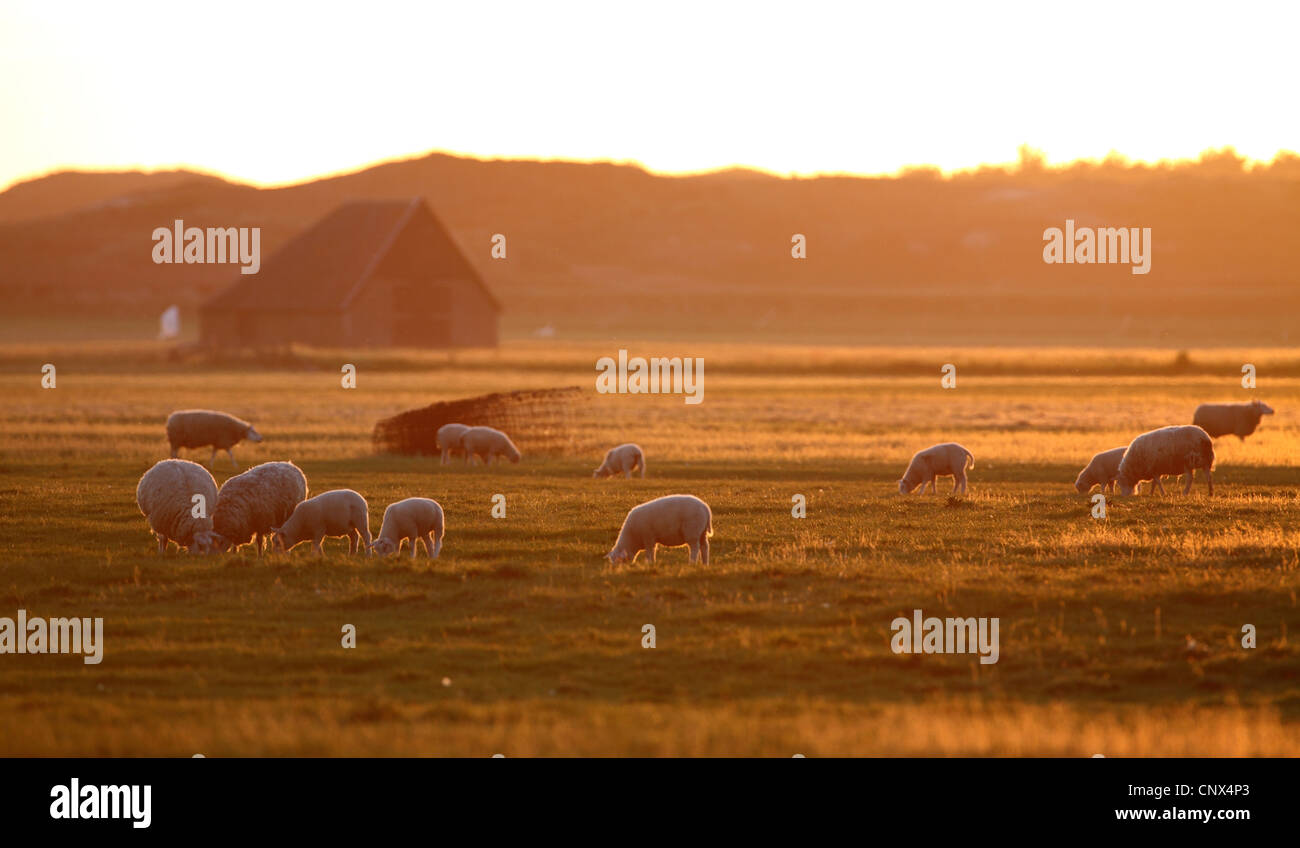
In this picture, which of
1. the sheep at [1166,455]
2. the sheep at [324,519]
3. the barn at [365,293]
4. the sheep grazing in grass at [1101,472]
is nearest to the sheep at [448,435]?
the sheep at [324,519]

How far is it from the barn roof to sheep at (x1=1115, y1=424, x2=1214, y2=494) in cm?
6324

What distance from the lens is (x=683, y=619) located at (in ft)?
45.7

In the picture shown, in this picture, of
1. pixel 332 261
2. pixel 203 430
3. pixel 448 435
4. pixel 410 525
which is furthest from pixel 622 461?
pixel 332 261

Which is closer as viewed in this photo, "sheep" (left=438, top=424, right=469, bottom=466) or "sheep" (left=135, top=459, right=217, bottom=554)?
"sheep" (left=135, top=459, right=217, bottom=554)

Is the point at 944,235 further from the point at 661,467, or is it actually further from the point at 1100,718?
the point at 1100,718

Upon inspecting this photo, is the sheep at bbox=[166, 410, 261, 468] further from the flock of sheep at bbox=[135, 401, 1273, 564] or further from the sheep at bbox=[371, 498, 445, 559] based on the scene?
the sheep at bbox=[371, 498, 445, 559]

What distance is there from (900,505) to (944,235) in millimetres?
165446

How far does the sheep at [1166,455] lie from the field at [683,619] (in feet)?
2.11

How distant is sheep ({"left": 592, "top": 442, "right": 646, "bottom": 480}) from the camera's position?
27.6 metres

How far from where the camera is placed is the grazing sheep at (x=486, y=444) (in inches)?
1190

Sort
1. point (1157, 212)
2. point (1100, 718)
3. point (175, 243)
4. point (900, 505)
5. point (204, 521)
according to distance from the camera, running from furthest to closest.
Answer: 1. point (1157, 212)
2. point (175, 243)
3. point (900, 505)
4. point (204, 521)
5. point (1100, 718)

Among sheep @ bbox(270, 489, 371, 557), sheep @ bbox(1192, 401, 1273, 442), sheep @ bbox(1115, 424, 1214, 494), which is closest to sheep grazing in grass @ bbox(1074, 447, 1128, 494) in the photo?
sheep @ bbox(1115, 424, 1214, 494)
